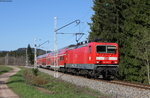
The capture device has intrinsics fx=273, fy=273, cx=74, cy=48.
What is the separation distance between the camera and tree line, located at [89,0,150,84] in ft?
83.4

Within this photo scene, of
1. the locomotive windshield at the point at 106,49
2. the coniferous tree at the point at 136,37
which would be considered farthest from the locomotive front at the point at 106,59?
the coniferous tree at the point at 136,37

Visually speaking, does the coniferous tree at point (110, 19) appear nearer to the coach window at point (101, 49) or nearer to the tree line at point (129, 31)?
the tree line at point (129, 31)

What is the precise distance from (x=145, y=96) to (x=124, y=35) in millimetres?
16545

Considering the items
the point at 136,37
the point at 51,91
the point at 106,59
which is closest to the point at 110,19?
the point at 136,37

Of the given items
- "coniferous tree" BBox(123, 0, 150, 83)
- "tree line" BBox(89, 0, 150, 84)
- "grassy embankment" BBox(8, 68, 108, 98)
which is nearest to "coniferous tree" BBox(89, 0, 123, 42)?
"tree line" BBox(89, 0, 150, 84)

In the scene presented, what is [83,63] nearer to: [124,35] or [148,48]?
[124,35]

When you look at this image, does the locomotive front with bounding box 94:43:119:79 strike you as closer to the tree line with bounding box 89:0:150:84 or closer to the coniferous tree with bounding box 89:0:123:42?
the tree line with bounding box 89:0:150:84

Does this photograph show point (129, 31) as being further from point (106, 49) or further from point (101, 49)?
point (101, 49)

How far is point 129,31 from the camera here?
29688 millimetres

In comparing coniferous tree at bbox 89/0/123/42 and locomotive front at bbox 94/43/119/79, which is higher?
coniferous tree at bbox 89/0/123/42

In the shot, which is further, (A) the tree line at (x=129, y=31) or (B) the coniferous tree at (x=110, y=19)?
(B) the coniferous tree at (x=110, y=19)

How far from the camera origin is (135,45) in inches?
1003

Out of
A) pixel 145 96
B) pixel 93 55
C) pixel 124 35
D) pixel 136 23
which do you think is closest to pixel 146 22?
pixel 136 23

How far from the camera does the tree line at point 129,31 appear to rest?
25.4 metres
